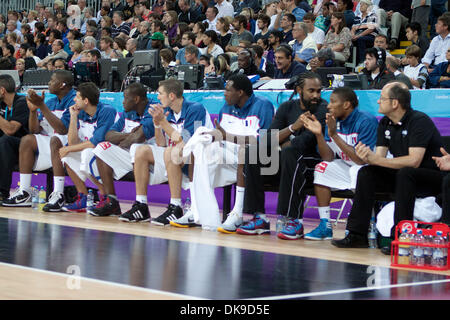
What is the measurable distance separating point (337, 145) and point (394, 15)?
6.20 metres

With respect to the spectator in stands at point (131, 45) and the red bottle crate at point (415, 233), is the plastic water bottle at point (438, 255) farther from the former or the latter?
the spectator in stands at point (131, 45)

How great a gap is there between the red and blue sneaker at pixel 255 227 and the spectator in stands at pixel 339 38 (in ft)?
14.7

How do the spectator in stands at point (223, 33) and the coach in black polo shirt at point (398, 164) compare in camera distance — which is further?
the spectator in stands at point (223, 33)

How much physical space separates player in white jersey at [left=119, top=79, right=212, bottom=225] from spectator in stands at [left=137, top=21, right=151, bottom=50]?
5985 mm

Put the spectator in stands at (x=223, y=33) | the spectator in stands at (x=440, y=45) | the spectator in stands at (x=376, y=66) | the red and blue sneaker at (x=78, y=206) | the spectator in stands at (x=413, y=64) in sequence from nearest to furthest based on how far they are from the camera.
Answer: the red and blue sneaker at (x=78, y=206), the spectator in stands at (x=376, y=66), the spectator in stands at (x=413, y=64), the spectator in stands at (x=440, y=45), the spectator in stands at (x=223, y=33)

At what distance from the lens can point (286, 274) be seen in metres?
4.13

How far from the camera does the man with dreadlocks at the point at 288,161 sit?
19.6ft

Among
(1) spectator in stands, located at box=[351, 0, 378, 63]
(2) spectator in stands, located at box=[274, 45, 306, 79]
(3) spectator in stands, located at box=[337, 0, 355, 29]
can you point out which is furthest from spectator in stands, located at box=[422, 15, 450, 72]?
(2) spectator in stands, located at box=[274, 45, 306, 79]

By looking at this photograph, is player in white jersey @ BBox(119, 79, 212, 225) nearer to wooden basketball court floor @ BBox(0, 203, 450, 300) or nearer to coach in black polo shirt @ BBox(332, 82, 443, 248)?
wooden basketball court floor @ BBox(0, 203, 450, 300)

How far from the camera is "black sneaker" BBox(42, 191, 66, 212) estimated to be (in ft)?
25.0

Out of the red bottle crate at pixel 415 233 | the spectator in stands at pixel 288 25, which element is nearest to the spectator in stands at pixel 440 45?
the spectator in stands at pixel 288 25

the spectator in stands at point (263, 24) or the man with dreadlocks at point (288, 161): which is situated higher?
the spectator in stands at point (263, 24)

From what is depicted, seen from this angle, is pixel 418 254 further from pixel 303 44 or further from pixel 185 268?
pixel 303 44
